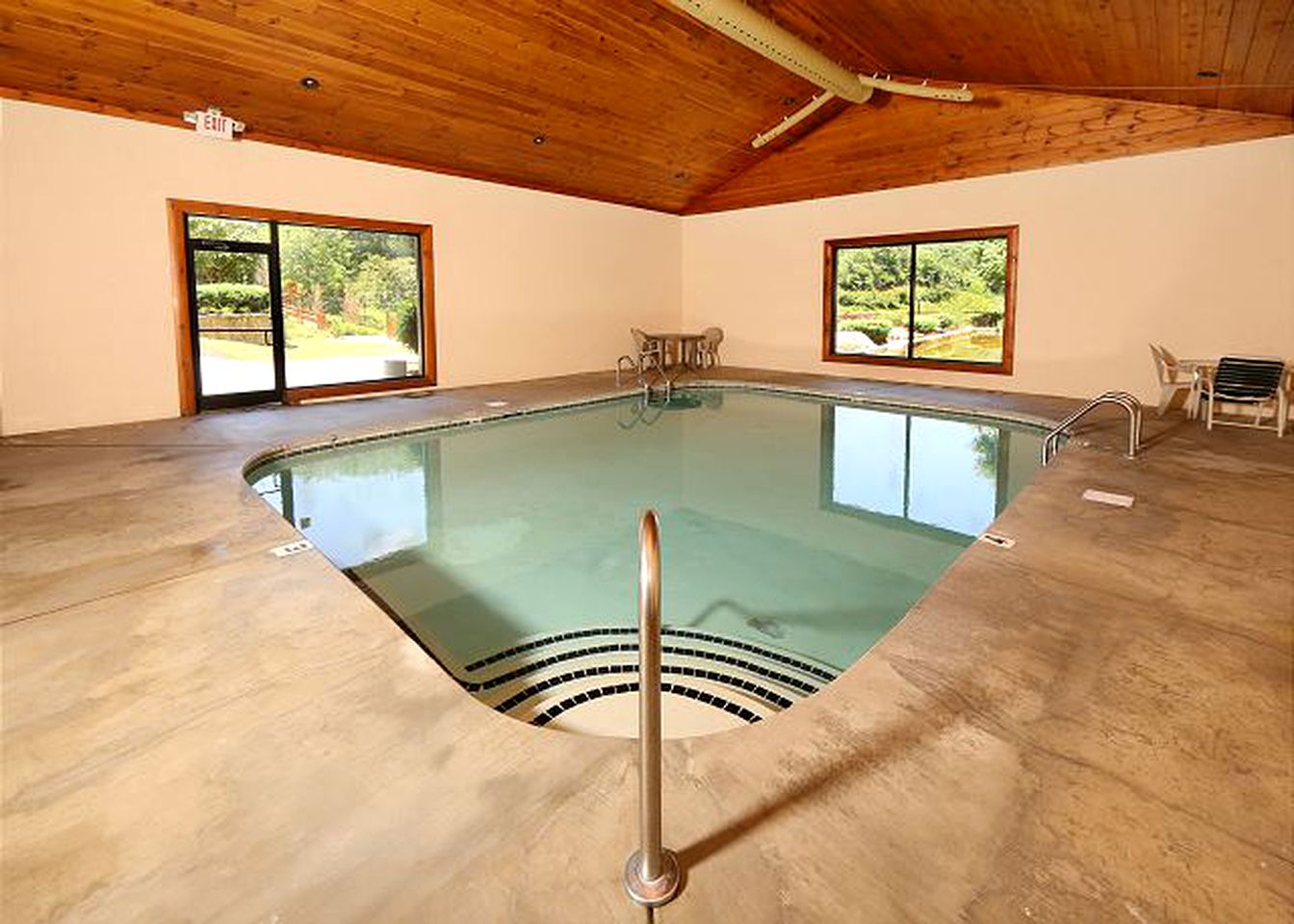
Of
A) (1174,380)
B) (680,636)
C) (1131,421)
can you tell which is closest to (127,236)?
(680,636)

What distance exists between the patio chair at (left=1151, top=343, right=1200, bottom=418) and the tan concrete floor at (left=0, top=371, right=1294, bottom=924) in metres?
4.07

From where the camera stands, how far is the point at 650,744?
113cm

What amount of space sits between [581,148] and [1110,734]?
788cm

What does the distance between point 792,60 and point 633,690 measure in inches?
234

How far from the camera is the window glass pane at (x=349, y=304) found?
7.00 meters

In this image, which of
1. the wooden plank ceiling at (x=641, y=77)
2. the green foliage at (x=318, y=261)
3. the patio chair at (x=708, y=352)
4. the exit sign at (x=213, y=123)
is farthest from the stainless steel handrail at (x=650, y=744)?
the patio chair at (x=708, y=352)

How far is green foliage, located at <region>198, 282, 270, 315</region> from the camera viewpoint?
6.38 metres

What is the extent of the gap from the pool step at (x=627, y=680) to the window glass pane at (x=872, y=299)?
7.21 m

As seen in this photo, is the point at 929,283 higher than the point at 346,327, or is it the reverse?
the point at 929,283

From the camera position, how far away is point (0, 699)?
5.86ft

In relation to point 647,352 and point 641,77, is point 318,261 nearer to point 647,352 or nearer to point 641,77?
point 641,77

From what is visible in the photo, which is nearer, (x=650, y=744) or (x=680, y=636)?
(x=650, y=744)

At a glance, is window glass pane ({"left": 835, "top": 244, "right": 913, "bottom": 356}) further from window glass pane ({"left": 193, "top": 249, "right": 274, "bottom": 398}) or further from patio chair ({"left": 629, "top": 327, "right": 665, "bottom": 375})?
window glass pane ({"left": 193, "top": 249, "right": 274, "bottom": 398})

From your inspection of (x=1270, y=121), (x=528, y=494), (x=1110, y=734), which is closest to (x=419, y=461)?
(x=528, y=494)
